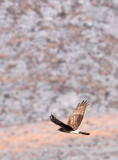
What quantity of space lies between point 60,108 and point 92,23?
11.4 m

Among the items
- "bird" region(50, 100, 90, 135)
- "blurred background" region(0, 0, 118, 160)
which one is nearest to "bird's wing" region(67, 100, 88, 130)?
"bird" region(50, 100, 90, 135)

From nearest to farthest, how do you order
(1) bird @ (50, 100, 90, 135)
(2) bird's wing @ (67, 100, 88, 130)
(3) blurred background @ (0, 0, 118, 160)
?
(1) bird @ (50, 100, 90, 135), (2) bird's wing @ (67, 100, 88, 130), (3) blurred background @ (0, 0, 118, 160)

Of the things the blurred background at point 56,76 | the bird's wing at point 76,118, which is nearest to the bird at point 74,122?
the bird's wing at point 76,118

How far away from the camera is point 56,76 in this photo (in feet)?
165

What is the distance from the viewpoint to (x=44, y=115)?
46938mm

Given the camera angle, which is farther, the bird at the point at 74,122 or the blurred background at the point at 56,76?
the blurred background at the point at 56,76

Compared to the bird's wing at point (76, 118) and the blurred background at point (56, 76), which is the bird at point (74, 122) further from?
the blurred background at point (56, 76)

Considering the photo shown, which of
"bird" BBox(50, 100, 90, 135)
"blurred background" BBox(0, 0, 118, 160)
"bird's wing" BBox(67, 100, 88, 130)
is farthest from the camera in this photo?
"blurred background" BBox(0, 0, 118, 160)

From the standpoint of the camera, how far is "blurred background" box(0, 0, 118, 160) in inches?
1709

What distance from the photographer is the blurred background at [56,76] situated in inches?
1709

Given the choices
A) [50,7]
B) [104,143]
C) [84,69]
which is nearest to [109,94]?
[84,69]

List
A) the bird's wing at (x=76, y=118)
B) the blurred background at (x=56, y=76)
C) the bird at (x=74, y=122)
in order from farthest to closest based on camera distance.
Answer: the blurred background at (x=56, y=76) → the bird's wing at (x=76, y=118) → the bird at (x=74, y=122)

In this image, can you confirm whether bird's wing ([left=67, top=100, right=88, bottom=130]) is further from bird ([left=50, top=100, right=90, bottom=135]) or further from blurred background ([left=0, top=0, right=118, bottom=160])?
blurred background ([left=0, top=0, right=118, bottom=160])

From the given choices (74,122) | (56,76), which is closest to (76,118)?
(74,122)
